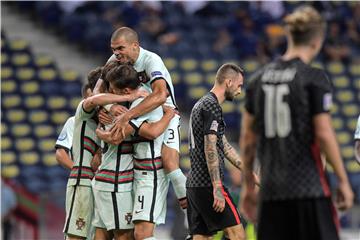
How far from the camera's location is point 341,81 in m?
22.4

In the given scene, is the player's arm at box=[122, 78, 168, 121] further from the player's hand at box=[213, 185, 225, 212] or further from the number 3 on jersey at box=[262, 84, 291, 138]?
the number 3 on jersey at box=[262, 84, 291, 138]

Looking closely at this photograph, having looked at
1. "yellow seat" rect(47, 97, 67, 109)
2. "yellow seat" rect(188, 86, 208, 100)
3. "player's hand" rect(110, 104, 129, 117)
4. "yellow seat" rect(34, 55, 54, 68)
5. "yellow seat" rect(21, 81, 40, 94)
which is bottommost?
"player's hand" rect(110, 104, 129, 117)

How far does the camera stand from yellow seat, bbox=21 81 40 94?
2105 cm

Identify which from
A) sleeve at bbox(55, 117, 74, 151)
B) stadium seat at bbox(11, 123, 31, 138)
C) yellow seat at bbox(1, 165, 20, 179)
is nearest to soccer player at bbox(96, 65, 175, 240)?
sleeve at bbox(55, 117, 74, 151)

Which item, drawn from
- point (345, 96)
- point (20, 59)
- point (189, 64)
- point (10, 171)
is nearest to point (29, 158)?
point (10, 171)

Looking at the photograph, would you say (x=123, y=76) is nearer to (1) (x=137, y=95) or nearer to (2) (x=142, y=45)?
(1) (x=137, y=95)

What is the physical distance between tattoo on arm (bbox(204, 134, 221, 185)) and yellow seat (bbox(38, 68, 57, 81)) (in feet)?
42.9

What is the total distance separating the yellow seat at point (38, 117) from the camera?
20.6 meters

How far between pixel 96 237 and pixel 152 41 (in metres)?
13.4

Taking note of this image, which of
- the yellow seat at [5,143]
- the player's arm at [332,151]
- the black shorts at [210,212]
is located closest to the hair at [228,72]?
the black shorts at [210,212]

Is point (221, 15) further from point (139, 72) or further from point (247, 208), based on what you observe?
point (247, 208)

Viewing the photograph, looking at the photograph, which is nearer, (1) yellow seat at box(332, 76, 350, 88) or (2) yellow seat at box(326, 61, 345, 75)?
(1) yellow seat at box(332, 76, 350, 88)

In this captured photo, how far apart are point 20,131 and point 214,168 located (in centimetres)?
1227

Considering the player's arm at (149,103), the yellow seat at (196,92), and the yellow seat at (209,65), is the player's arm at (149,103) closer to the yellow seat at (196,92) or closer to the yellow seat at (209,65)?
the yellow seat at (196,92)
